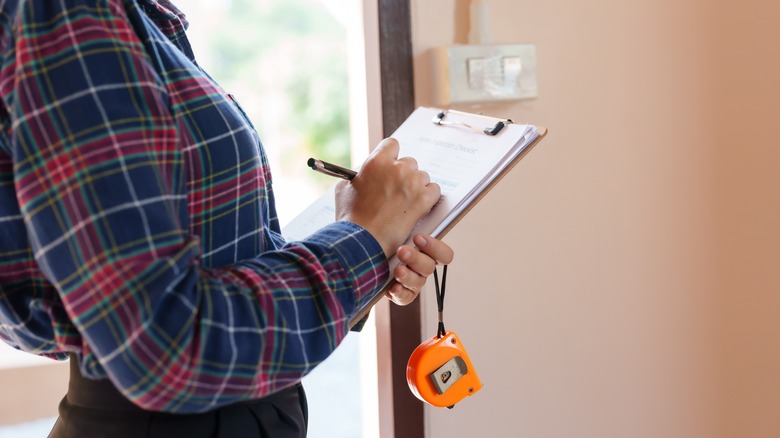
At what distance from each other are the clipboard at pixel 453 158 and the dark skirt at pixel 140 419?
116mm

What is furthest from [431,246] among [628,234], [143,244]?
[628,234]

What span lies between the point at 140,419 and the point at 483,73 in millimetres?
752

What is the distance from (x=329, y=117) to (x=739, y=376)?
6334mm

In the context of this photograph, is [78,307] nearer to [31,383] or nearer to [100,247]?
[100,247]

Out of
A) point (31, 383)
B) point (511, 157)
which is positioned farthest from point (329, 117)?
point (511, 157)

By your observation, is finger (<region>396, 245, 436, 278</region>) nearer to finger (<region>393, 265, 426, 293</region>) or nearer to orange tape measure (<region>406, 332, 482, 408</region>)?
finger (<region>393, 265, 426, 293</region>)

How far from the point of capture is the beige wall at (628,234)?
124cm

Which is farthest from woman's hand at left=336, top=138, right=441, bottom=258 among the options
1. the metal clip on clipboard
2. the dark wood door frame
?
the dark wood door frame

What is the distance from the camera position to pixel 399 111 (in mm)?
1174

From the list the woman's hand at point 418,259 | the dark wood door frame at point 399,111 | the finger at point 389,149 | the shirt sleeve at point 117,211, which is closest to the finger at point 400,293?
the woman's hand at point 418,259

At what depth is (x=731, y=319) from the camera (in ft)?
4.45

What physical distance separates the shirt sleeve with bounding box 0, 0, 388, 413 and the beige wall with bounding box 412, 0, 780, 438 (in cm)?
69

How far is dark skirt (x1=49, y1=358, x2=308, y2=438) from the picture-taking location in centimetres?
64

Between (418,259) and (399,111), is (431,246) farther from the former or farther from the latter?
(399,111)
